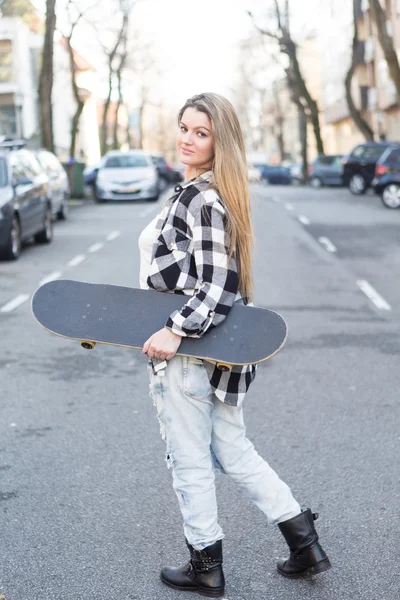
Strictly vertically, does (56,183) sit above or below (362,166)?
above

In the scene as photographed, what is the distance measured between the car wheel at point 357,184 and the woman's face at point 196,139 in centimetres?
3093

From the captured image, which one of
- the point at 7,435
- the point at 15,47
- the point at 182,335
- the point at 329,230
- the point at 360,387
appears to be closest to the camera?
the point at 182,335

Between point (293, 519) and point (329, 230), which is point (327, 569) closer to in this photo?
point (293, 519)

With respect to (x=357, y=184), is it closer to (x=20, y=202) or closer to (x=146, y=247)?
(x=20, y=202)

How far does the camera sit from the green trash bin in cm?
3519

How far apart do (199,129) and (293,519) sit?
135cm

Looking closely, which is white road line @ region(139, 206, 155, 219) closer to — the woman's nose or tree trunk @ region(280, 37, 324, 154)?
tree trunk @ region(280, 37, 324, 154)

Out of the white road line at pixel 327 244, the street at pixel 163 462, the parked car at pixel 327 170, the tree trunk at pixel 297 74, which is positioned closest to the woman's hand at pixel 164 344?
the street at pixel 163 462

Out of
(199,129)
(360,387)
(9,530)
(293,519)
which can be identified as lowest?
(360,387)

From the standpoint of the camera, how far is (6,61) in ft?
202

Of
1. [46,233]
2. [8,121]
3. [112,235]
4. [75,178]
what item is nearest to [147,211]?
[112,235]

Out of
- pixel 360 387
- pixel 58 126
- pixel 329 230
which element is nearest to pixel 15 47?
pixel 58 126

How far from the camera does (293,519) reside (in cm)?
359

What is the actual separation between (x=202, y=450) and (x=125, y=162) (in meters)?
29.8
